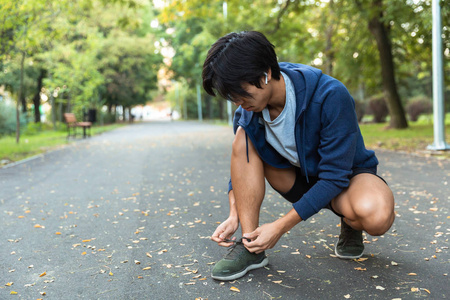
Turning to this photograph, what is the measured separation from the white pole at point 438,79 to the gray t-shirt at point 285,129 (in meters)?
7.03

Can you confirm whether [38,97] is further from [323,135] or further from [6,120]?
[323,135]

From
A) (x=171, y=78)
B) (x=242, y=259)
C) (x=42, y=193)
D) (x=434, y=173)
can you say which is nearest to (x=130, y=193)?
(x=42, y=193)

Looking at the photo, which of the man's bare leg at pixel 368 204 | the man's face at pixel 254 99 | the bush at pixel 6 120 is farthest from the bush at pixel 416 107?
the man's face at pixel 254 99

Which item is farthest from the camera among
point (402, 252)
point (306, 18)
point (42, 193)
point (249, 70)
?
point (306, 18)

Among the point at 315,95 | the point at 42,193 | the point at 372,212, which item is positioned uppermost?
the point at 315,95

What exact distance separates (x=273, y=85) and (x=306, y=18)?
793 inches

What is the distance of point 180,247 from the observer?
10.7ft

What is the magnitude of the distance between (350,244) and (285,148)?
0.86m

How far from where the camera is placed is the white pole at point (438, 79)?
8283 mm

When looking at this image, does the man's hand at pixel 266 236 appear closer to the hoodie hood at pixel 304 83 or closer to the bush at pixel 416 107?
the hoodie hood at pixel 304 83

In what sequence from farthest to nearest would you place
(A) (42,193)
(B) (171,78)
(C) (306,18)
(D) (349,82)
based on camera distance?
(B) (171,78) < (C) (306,18) < (D) (349,82) < (A) (42,193)

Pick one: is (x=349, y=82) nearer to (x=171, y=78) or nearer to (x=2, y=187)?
(x=2, y=187)

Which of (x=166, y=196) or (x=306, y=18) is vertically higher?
(x=306, y=18)

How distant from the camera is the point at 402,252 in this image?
3.00 metres
